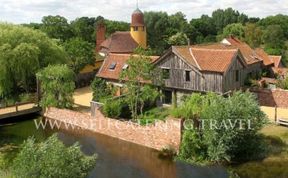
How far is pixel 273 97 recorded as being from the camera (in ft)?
110

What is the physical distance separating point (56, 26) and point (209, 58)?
33255 millimetres

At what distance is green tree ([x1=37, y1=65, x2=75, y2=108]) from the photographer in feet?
107

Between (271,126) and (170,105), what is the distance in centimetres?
914

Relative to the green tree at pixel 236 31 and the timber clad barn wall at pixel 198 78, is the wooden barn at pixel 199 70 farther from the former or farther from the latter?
the green tree at pixel 236 31

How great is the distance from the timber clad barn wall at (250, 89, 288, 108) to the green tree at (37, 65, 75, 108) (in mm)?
16013

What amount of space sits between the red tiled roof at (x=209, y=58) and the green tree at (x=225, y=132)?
6759 mm

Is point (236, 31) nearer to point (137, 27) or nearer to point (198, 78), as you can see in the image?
point (137, 27)

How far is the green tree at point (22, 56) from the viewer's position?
3494cm

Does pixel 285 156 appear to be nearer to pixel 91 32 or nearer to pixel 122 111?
pixel 122 111

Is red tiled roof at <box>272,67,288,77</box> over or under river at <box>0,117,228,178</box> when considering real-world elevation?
over

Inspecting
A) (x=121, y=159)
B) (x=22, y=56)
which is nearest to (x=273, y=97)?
(x=121, y=159)

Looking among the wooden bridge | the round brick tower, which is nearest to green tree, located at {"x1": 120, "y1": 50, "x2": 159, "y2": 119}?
the wooden bridge

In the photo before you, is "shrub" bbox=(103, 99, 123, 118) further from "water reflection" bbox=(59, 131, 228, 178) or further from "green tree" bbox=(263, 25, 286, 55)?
"green tree" bbox=(263, 25, 286, 55)

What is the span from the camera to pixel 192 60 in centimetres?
3097
